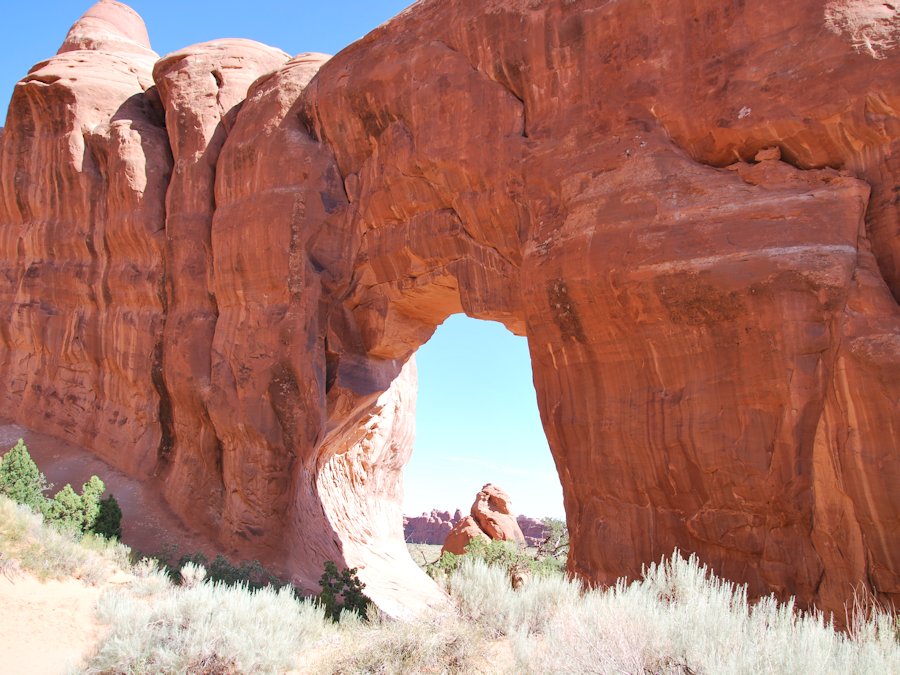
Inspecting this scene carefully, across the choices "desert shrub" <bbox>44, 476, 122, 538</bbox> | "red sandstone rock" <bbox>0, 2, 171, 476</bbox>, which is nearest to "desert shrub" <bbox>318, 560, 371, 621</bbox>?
"desert shrub" <bbox>44, 476, 122, 538</bbox>

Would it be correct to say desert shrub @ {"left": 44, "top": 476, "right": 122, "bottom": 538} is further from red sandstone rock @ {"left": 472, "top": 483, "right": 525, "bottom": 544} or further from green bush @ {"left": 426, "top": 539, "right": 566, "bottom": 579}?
red sandstone rock @ {"left": 472, "top": 483, "right": 525, "bottom": 544}

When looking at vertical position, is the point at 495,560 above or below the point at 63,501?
below

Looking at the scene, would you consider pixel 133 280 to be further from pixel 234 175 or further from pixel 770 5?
pixel 770 5

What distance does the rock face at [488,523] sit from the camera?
93.9 feet

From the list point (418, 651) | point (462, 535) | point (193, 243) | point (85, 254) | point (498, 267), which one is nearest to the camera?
point (418, 651)

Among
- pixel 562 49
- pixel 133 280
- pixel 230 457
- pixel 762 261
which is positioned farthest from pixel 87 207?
pixel 762 261

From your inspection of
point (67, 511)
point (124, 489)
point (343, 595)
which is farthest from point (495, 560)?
point (67, 511)

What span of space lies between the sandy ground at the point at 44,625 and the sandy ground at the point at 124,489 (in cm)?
378

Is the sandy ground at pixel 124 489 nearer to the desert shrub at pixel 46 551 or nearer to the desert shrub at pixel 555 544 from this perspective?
the desert shrub at pixel 46 551

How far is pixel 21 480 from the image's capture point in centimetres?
1295

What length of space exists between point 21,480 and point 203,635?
23.4 feet

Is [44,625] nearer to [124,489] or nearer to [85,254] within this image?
[124,489]

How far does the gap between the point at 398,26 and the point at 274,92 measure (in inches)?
132

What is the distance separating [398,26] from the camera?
42.5 ft
